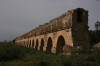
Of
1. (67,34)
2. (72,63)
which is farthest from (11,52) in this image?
(67,34)

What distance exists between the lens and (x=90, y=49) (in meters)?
12.2

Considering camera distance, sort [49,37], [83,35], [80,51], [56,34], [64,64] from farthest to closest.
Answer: [49,37] < [56,34] < [83,35] < [80,51] < [64,64]

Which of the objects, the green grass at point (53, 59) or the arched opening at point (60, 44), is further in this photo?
the arched opening at point (60, 44)

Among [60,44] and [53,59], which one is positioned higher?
[60,44]

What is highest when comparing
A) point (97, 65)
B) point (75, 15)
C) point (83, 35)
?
point (75, 15)

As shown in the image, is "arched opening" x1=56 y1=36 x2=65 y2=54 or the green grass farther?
"arched opening" x1=56 y1=36 x2=65 y2=54

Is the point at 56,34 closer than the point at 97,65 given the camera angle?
No

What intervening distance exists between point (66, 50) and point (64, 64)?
533 cm

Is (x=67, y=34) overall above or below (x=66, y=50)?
above

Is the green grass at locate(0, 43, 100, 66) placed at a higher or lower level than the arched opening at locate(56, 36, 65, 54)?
lower

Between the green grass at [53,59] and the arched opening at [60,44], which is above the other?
the arched opening at [60,44]

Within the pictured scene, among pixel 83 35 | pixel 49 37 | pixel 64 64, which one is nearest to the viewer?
pixel 64 64

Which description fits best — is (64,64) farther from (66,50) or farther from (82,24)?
(82,24)

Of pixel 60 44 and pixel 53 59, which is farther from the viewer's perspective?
pixel 60 44
